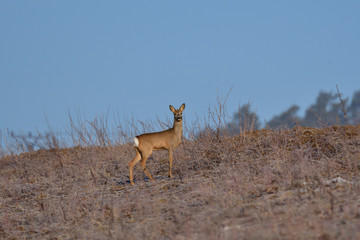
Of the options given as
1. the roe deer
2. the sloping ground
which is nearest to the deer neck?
the roe deer

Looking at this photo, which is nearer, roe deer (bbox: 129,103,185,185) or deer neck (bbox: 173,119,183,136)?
roe deer (bbox: 129,103,185,185)

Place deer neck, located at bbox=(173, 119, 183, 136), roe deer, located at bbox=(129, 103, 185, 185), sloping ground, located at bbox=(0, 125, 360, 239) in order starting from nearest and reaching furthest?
sloping ground, located at bbox=(0, 125, 360, 239), roe deer, located at bbox=(129, 103, 185, 185), deer neck, located at bbox=(173, 119, 183, 136)

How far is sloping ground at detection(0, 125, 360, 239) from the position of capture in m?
5.84

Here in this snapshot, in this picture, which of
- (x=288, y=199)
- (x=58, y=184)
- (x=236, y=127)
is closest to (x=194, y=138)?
(x=236, y=127)

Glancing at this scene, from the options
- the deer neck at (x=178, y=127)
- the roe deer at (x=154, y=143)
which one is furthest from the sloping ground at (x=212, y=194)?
the deer neck at (x=178, y=127)

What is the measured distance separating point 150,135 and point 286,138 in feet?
9.67

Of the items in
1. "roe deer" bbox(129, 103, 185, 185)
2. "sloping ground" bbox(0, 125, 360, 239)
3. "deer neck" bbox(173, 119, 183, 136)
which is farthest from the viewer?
"deer neck" bbox(173, 119, 183, 136)

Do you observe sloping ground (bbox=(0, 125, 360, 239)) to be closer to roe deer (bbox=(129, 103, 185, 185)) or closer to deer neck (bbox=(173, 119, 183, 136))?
roe deer (bbox=(129, 103, 185, 185))

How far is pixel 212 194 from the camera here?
7375 millimetres

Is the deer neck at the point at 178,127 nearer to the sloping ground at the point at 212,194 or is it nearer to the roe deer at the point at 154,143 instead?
the roe deer at the point at 154,143

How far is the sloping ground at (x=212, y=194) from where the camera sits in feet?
19.1

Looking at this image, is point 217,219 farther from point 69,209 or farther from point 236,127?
point 236,127

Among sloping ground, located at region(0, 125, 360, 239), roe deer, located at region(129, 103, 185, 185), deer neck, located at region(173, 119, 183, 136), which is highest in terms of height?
deer neck, located at region(173, 119, 183, 136)

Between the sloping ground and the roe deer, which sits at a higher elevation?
the roe deer
